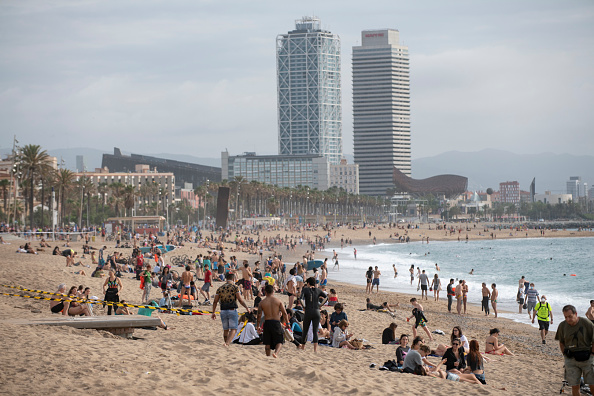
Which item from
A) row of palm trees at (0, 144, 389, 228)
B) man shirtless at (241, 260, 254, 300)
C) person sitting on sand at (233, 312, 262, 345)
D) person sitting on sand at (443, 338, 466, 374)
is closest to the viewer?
person sitting on sand at (443, 338, 466, 374)

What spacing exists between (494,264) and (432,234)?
58.6m

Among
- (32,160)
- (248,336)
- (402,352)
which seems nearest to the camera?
(402,352)

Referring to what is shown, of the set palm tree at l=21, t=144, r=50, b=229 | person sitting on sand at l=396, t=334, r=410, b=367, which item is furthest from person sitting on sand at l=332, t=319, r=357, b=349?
palm tree at l=21, t=144, r=50, b=229

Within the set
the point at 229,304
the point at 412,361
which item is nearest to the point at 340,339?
the point at 412,361

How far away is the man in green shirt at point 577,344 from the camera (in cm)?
768

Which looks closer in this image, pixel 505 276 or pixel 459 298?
pixel 459 298

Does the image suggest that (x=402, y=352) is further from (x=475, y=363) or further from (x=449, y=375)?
(x=475, y=363)

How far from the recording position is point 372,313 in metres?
19.2

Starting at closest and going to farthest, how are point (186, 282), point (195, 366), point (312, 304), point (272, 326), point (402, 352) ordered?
point (195, 366) < point (272, 326) < point (402, 352) < point (312, 304) < point (186, 282)

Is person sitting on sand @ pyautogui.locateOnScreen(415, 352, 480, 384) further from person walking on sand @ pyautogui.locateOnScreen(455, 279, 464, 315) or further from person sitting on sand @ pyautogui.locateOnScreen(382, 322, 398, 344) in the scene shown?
person walking on sand @ pyautogui.locateOnScreen(455, 279, 464, 315)

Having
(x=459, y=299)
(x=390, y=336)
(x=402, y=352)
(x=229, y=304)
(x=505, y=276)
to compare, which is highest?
(x=229, y=304)

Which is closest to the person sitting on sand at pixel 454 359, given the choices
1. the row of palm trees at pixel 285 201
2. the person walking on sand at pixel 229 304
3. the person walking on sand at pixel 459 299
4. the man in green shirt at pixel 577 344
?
the man in green shirt at pixel 577 344

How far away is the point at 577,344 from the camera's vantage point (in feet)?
25.4

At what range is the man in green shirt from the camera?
25.2ft
